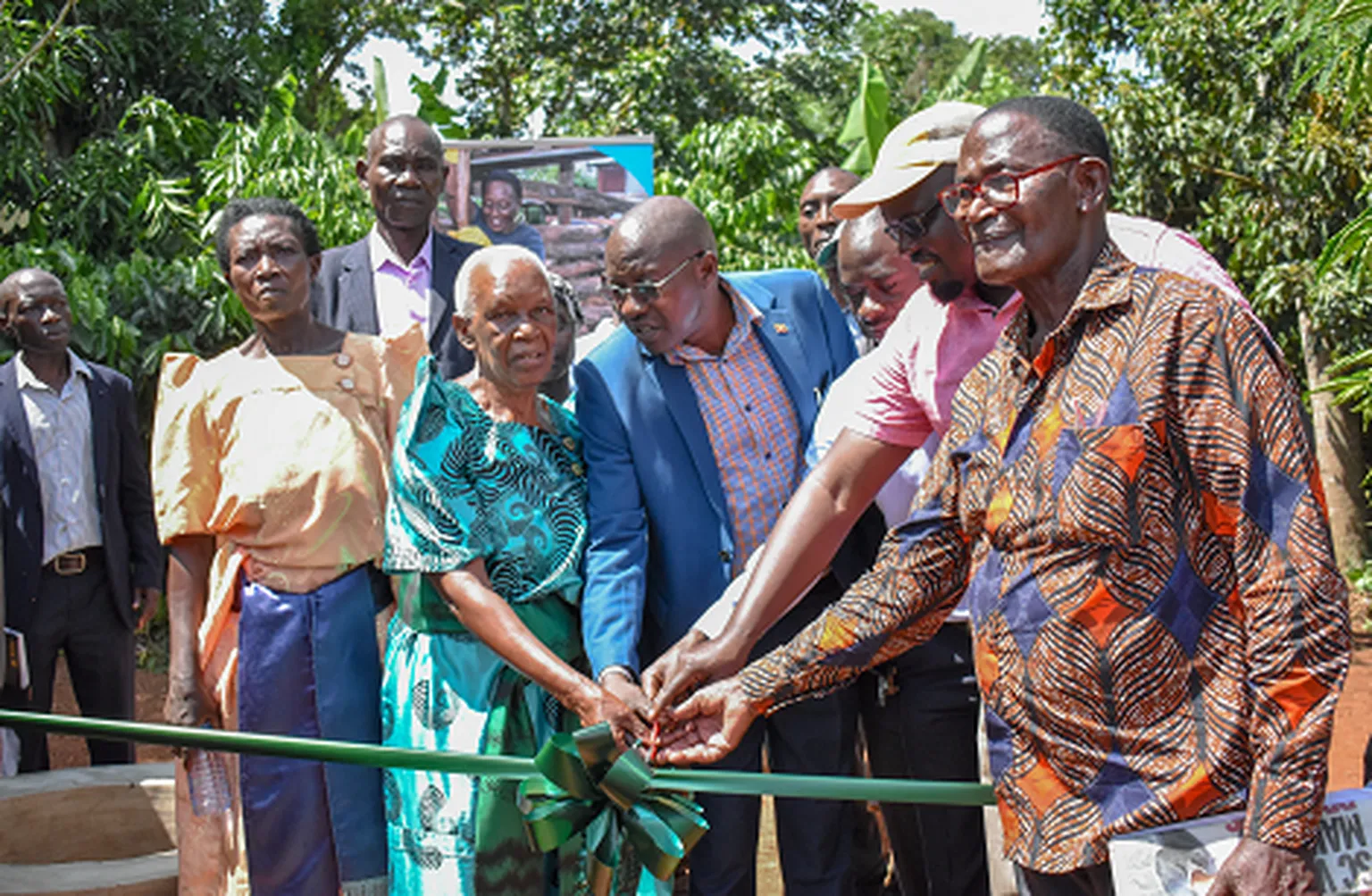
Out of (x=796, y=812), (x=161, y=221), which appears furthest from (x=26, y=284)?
(x=161, y=221)

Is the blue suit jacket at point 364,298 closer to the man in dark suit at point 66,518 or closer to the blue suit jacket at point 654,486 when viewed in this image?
the blue suit jacket at point 654,486

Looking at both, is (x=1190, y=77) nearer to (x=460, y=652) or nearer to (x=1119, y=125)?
(x=1119, y=125)

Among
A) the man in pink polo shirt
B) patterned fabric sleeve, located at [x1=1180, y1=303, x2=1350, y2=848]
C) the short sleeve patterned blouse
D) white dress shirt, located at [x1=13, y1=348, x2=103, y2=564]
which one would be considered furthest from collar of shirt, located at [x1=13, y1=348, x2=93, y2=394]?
patterned fabric sleeve, located at [x1=1180, y1=303, x2=1350, y2=848]

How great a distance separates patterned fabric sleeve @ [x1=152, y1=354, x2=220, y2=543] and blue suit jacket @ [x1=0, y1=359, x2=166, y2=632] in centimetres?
207

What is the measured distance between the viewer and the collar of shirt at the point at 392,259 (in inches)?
185

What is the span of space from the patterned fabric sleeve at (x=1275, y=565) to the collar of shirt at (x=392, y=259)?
316 cm

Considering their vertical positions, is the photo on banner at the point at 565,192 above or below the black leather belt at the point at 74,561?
above

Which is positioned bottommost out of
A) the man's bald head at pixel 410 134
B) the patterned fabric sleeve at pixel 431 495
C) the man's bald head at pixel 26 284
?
the patterned fabric sleeve at pixel 431 495

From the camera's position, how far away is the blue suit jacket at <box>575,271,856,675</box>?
341cm

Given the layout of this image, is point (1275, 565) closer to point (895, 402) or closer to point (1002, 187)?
point (1002, 187)

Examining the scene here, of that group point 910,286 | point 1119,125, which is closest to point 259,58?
point 1119,125

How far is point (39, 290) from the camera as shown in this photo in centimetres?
569

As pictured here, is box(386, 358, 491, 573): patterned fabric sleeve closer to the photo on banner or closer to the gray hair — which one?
the gray hair

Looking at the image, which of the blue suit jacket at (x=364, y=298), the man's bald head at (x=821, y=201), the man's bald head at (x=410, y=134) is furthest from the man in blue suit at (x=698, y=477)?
the man's bald head at (x=821, y=201)
